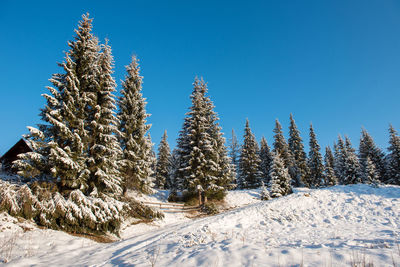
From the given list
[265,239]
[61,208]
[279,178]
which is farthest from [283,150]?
[61,208]

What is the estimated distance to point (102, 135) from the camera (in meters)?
14.8

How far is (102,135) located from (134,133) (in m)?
7.38

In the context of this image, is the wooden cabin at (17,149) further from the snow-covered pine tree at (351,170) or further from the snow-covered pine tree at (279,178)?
the snow-covered pine tree at (351,170)

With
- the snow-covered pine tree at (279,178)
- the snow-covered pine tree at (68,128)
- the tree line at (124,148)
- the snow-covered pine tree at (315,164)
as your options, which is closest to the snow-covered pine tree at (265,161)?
the tree line at (124,148)

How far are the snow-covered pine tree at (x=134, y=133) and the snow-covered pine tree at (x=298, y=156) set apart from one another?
31202 millimetres

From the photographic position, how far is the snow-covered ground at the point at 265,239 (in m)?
4.67

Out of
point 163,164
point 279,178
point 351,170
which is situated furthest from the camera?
point 163,164

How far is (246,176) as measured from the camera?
39.1 meters

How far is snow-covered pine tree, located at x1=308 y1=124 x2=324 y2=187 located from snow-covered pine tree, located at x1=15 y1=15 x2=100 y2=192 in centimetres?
4303

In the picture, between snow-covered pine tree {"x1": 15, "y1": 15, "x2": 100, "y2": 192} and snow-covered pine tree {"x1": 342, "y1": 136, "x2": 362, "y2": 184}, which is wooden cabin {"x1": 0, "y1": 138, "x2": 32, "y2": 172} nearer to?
snow-covered pine tree {"x1": 15, "y1": 15, "x2": 100, "y2": 192}

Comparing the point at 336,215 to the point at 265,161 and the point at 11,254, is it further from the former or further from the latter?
the point at 265,161

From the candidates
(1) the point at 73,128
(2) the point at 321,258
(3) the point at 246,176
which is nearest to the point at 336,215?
(2) the point at 321,258

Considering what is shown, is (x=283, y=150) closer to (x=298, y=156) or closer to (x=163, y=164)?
(x=298, y=156)

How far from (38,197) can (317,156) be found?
46.4 metres
